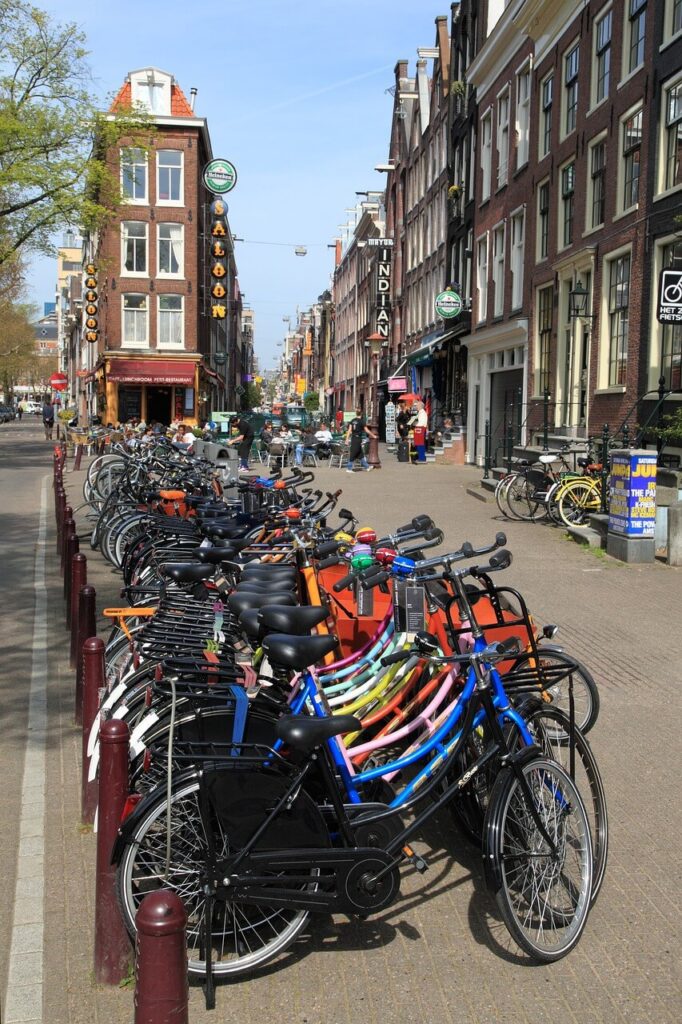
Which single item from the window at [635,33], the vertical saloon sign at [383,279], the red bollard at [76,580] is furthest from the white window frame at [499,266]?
the red bollard at [76,580]

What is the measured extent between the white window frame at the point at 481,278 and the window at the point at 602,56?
29.3 feet

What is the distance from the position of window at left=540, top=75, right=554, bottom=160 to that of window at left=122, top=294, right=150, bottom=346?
83.4ft

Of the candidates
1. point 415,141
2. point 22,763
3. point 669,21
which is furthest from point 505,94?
point 22,763

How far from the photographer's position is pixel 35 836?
4.18 metres

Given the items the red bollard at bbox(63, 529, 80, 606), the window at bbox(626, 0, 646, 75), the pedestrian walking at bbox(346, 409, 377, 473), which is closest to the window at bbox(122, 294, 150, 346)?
the pedestrian walking at bbox(346, 409, 377, 473)

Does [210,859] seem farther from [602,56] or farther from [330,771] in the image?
[602,56]

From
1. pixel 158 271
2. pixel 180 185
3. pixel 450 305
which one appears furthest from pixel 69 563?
pixel 180 185

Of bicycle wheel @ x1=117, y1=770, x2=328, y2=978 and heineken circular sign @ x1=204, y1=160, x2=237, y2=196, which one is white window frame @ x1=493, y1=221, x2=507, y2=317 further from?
bicycle wheel @ x1=117, y1=770, x2=328, y2=978

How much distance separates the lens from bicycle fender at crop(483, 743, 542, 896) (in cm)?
315

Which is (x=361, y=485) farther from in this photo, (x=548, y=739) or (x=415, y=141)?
(x=415, y=141)

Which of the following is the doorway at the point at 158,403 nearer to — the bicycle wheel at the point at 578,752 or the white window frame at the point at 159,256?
the white window frame at the point at 159,256

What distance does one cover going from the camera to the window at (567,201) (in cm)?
2008

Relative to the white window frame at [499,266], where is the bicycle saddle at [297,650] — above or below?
below

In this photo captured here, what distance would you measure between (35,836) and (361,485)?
57.0 feet
